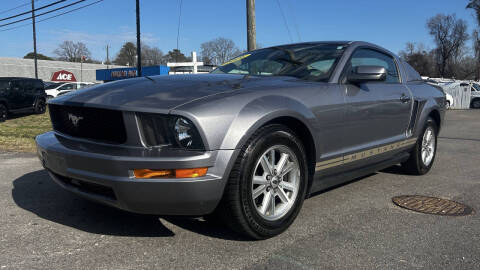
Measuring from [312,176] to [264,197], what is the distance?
54 centimetres

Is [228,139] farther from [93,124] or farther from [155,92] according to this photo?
[93,124]

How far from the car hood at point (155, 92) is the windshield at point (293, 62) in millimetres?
405

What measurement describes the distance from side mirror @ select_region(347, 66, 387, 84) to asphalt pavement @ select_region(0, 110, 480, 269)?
113cm

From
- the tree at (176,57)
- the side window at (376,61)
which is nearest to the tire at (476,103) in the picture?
the side window at (376,61)

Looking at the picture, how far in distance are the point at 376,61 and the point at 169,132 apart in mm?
2781

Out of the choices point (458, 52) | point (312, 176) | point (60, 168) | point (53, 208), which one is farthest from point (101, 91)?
point (458, 52)

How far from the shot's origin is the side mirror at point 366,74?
11.2 feet

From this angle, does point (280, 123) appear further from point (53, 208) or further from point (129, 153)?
point (53, 208)

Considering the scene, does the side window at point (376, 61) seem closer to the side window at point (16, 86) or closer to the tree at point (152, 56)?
the side window at point (16, 86)

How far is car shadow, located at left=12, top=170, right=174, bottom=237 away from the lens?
9.61 feet

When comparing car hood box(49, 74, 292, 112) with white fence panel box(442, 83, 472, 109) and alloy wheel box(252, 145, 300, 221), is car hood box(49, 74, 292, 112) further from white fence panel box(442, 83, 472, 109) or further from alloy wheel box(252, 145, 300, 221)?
white fence panel box(442, 83, 472, 109)

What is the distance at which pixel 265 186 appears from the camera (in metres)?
2.79

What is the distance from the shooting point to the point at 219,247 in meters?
2.66

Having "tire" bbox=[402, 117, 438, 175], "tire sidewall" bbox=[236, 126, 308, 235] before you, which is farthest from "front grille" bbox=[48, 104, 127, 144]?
"tire" bbox=[402, 117, 438, 175]
